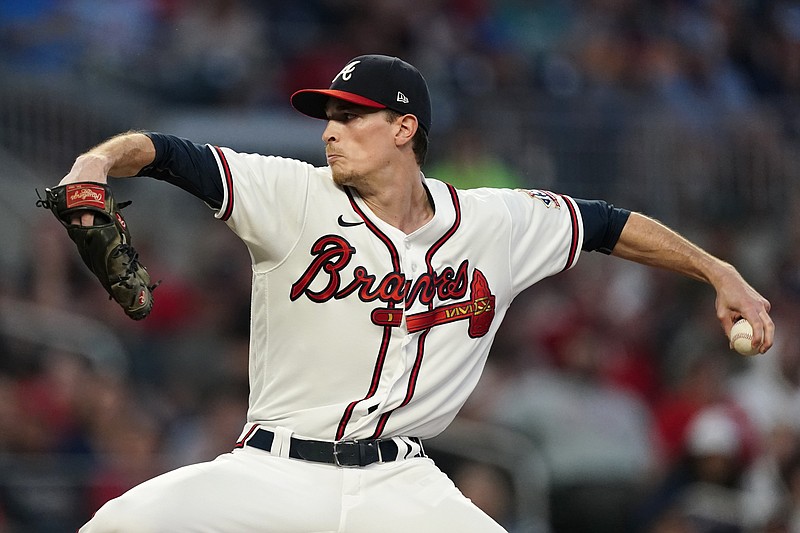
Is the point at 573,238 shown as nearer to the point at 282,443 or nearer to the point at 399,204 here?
the point at 399,204

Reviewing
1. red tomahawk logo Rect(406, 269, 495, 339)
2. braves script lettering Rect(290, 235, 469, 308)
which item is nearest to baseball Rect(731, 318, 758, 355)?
red tomahawk logo Rect(406, 269, 495, 339)

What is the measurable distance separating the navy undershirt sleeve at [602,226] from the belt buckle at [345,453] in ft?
3.96

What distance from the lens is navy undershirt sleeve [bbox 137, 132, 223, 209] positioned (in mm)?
3869

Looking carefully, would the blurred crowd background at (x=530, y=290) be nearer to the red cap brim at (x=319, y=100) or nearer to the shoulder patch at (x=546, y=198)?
the shoulder patch at (x=546, y=198)

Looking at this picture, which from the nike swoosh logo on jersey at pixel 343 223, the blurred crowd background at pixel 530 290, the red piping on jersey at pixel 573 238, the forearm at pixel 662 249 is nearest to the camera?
the nike swoosh logo on jersey at pixel 343 223

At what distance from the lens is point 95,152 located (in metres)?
3.67

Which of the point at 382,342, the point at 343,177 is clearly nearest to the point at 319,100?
the point at 343,177

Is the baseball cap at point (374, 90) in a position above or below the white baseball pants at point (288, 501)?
above

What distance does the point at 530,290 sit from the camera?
30.7ft

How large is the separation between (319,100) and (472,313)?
86cm

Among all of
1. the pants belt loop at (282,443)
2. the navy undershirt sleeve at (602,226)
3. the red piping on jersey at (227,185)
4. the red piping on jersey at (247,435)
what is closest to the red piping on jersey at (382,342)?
the pants belt loop at (282,443)

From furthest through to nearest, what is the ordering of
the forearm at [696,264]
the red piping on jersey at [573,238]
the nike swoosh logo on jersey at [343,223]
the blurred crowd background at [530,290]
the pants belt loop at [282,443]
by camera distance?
the blurred crowd background at [530,290], the red piping on jersey at [573,238], the forearm at [696,264], the nike swoosh logo on jersey at [343,223], the pants belt loop at [282,443]

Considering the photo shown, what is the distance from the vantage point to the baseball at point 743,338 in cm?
424

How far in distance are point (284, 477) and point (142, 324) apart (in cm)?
462
